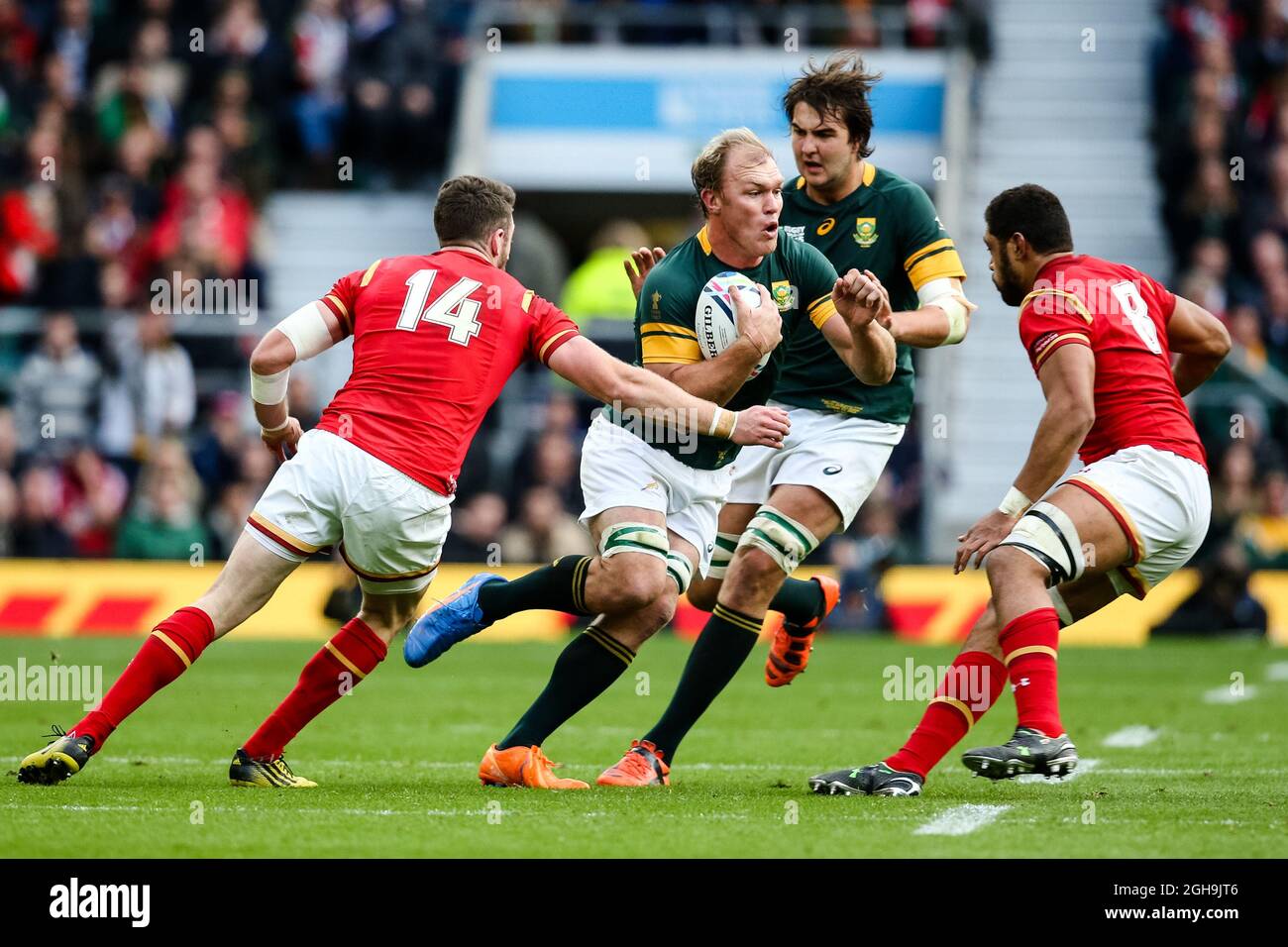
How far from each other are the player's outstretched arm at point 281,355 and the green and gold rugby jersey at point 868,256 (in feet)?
6.78

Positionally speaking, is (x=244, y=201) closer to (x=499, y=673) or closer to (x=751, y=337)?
(x=499, y=673)

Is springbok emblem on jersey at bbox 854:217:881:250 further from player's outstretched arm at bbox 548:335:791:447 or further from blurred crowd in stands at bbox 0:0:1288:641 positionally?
Answer: blurred crowd in stands at bbox 0:0:1288:641

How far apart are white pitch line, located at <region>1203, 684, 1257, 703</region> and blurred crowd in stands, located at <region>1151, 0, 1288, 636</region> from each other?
11.8 ft

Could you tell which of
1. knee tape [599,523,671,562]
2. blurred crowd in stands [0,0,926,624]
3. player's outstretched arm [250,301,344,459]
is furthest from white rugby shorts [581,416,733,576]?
blurred crowd in stands [0,0,926,624]

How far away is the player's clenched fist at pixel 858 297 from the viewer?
695cm

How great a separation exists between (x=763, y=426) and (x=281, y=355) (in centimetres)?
177

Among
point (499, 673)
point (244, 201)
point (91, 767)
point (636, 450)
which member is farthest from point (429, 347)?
point (244, 201)

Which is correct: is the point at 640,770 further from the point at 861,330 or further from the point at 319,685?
the point at 861,330

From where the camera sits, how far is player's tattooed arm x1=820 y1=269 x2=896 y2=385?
22.9 ft

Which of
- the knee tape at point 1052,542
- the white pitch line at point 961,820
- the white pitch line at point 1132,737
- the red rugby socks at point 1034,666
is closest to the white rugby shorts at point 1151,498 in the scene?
the knee tape at point 1052,542

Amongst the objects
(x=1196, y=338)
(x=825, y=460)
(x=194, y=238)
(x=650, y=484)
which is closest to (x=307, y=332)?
(x=650, y=484)

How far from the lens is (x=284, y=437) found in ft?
24.0

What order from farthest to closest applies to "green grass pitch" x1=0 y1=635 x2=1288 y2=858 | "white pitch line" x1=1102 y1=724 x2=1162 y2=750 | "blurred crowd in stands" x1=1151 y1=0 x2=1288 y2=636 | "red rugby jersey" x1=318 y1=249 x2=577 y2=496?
1. "blurred crowd in stands" x1=1151 y1=0 x2=1288 y2=636
2. "white pitch line" x1=1102 y1=724 x2=1162 y2=750
3. "red rugby jersey" x1=318 y1=249 x2=577 y2=496
4. "green grass pitch" x1=0 y1=635 x2=1288 y2=858

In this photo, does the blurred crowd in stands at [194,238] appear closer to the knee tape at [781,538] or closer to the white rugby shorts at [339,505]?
the knee tape at [781,538]
